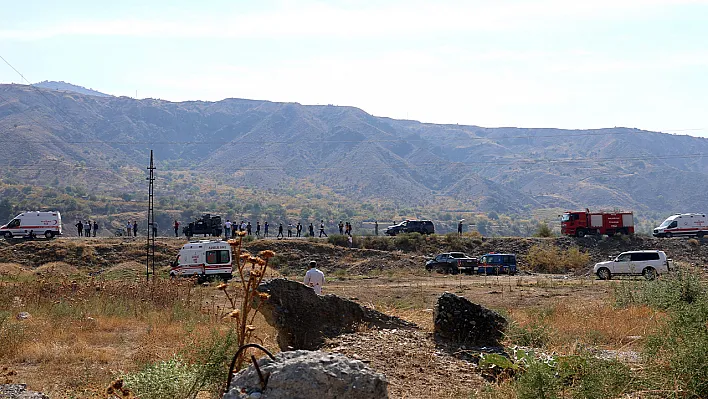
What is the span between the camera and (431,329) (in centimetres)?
1272

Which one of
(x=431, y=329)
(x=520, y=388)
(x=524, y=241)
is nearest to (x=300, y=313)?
(x=431, y=329)

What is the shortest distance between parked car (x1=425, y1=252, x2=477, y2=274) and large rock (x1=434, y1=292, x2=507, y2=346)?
120 feet

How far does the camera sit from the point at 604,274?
41125 mm

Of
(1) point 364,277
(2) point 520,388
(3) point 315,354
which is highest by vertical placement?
(3) point 315,354

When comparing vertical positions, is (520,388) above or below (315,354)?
below

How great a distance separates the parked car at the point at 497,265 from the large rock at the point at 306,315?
3769 centimetres

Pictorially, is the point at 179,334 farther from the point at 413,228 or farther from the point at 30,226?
the point at 413,228

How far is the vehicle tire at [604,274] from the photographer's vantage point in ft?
134

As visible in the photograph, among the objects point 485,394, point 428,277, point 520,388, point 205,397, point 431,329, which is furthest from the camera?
point 428,277

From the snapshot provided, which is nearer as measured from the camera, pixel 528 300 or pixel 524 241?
pixel 528 300

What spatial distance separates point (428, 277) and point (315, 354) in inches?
1541

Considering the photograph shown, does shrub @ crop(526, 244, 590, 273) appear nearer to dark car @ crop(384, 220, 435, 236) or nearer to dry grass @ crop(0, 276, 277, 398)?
dark car @ crop(384, 220, 435, 236)

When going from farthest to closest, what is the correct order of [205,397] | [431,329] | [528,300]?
[528,300] < [431,329] < [205,397]

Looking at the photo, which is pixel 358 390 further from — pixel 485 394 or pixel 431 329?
pixel 431 329
